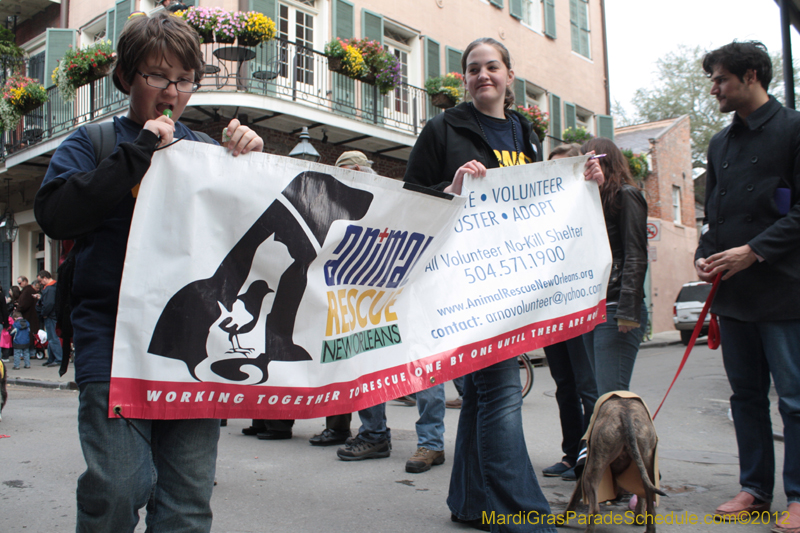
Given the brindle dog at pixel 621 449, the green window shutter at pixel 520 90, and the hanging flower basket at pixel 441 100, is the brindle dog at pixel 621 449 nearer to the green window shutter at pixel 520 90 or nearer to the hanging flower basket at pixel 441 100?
the hanging flower basket at pixel 441 100

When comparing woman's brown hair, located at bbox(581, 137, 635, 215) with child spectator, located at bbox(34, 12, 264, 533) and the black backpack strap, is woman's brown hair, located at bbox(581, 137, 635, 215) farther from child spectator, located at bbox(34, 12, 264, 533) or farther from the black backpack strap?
the black backpack strap

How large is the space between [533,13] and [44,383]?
61.5 feet

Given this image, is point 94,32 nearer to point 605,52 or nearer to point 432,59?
point 432,59

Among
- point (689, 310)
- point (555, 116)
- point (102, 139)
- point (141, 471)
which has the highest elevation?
point (555, 116)

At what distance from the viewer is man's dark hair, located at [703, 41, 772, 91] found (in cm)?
342

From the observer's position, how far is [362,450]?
15.6ft

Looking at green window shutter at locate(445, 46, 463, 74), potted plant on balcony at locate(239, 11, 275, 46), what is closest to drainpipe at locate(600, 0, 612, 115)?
green window shutter at locate(445, 46, 463, 74)

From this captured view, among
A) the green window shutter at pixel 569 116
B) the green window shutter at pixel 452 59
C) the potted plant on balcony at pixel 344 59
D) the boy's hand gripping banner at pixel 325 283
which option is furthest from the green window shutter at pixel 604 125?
the boy's hand gripping banner at pixel 325 283

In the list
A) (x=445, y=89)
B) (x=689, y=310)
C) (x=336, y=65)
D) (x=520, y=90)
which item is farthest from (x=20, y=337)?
(x=689, y=310)

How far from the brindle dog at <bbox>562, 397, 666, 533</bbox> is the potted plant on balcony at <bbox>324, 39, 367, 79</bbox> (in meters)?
12.8

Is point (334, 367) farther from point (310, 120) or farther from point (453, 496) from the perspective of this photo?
point (310, 120)

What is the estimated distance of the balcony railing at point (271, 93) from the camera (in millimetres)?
13445

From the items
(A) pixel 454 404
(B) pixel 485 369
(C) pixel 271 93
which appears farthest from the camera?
(C) pixel 271 93

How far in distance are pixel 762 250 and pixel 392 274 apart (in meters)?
1.85
